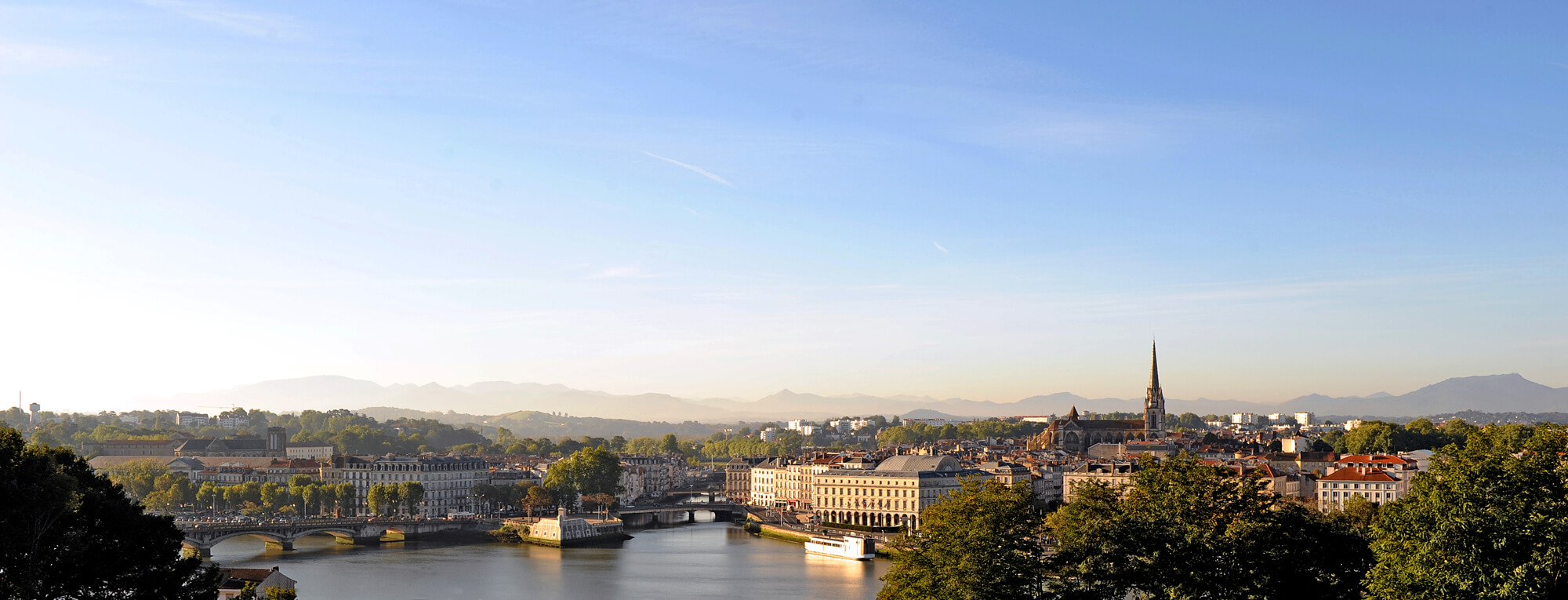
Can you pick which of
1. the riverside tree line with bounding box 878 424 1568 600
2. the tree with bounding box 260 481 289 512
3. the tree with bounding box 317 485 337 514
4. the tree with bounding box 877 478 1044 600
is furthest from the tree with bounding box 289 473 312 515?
the tree with bounding box 877 478 1044 600

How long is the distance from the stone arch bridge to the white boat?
20413 mm

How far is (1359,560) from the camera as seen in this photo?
1075 inches

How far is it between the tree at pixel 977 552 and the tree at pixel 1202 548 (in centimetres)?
75

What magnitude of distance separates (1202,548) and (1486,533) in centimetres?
503

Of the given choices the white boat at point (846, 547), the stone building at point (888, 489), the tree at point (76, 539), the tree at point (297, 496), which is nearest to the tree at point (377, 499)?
the tree at point (297, 496)

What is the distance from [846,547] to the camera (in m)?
58.9

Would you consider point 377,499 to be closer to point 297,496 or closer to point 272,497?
point 297,496

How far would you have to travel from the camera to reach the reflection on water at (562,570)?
45.4 m

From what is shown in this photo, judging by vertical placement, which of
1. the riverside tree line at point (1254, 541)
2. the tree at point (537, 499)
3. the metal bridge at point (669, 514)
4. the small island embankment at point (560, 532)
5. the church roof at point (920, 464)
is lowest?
the metal bridge at point (669, 514)

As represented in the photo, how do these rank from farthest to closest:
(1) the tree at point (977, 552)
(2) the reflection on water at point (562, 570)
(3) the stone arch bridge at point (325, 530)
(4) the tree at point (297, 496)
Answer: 1. (4) the tree at point (297, 496)
2. (3) the stone arch bridge at point (325, 530)
3. (2) the reflection on water at point (562, 570)
4. (1) the tree at point (977, 552)

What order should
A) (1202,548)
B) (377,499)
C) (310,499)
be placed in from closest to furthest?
→ (1202,548), (377,499), (310,499)

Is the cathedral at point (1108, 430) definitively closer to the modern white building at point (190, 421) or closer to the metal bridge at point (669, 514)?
the metal bridge at point (669, 514)

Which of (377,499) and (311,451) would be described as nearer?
(377,499)

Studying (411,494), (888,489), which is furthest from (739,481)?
(411,494)
